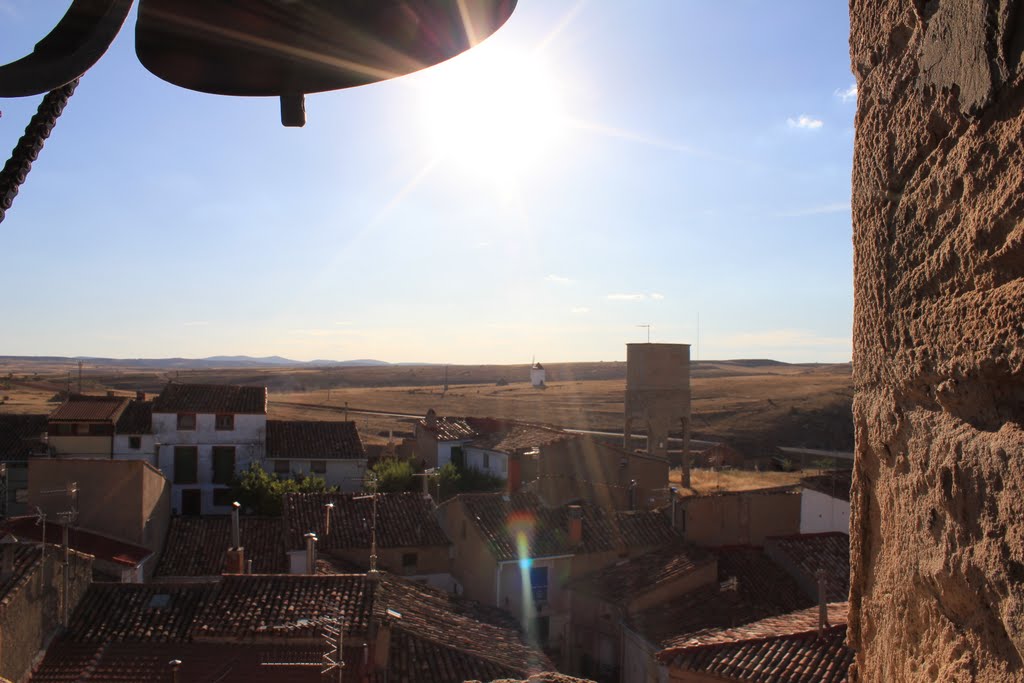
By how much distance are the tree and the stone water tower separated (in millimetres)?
10217

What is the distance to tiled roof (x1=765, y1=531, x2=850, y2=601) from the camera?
16453 millimetres

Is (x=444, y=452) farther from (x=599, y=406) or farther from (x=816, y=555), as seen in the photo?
(x=599, y=406)

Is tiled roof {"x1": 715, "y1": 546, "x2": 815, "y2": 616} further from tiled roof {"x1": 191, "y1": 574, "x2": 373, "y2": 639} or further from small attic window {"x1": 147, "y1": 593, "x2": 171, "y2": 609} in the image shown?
small attic window {"x1": 147, "y1": 593, "x2": 171, "y2": 609}

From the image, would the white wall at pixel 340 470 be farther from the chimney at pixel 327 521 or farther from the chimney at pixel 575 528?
the chimney at pixel 575 528

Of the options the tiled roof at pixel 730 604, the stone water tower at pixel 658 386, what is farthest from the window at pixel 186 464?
the tiled roof at pixel 730 604

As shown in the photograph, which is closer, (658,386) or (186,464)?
(658,386)

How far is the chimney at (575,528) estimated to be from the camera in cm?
2008

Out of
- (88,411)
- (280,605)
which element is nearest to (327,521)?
(280,605)

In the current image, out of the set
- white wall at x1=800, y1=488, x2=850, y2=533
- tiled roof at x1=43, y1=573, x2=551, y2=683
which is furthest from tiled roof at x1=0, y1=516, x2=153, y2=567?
white wall at x1=800, y1=488, x2=850, y2=533

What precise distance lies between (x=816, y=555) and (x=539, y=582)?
5.90 m

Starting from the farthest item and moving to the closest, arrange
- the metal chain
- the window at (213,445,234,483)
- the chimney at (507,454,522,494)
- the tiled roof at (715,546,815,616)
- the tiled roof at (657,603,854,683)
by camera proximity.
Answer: the window at (213,445,234,483), the chimney at (507,454,522,494), the tiled roof at (715,546,815,616), the tiled roof at (657,603,854,683), the metal chain

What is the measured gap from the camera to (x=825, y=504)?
2047 cm

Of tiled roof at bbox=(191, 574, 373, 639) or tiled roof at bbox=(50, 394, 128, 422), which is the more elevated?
tiled roof at bbox=(50, 394, 128, 422)

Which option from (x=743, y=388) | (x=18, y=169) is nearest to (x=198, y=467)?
(x=18, y=169)
